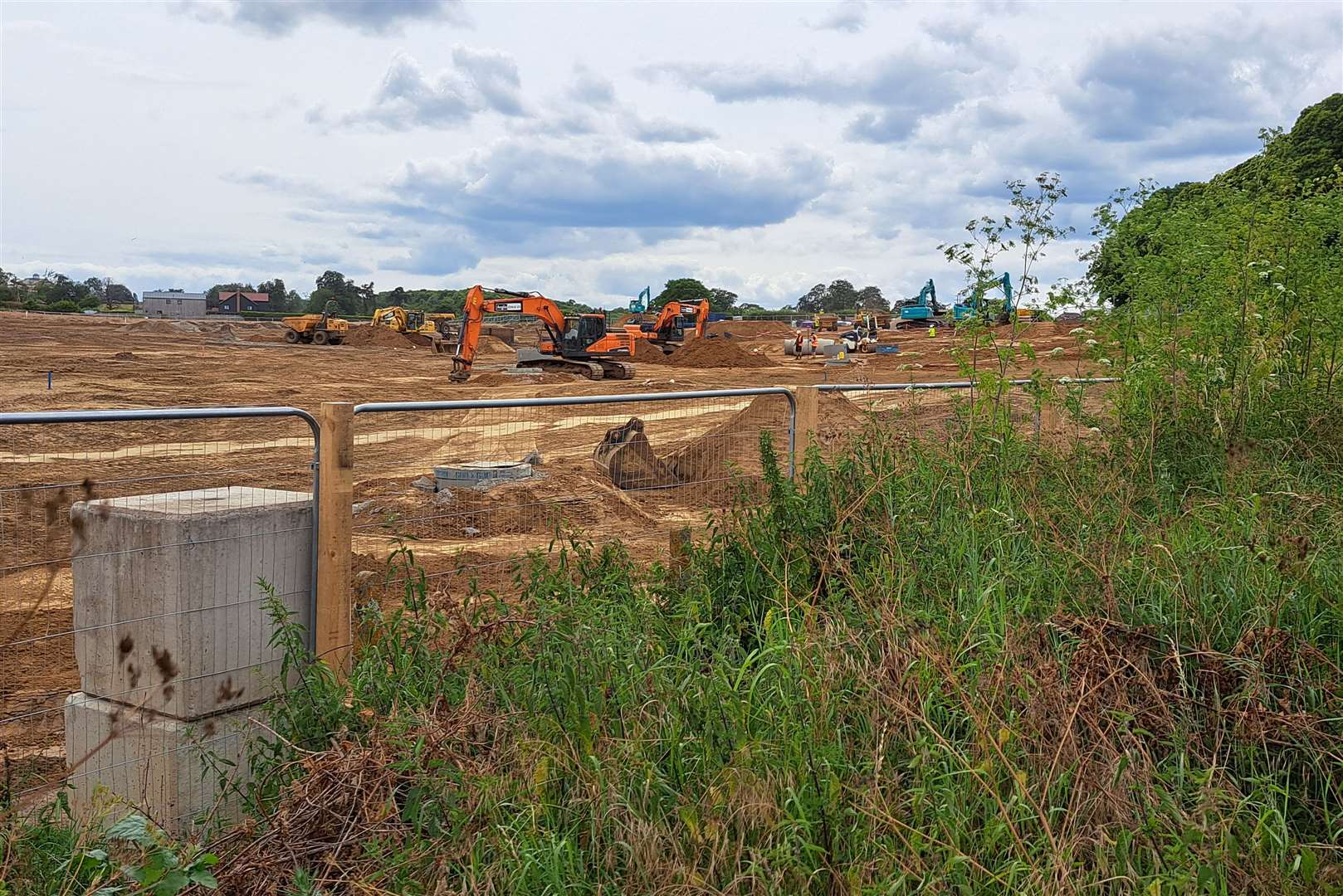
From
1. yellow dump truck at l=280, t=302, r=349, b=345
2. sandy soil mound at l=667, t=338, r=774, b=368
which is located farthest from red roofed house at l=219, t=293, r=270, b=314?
sandy soil mound at l=667, t=338, r=774, b=368

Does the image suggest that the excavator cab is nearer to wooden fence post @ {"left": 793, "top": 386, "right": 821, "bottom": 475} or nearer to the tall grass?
wooden fence post @ {"left": 793, "top": 386, "right": 821, "bottom": 475}

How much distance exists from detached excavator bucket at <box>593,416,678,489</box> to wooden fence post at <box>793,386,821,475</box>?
5568 millimetres

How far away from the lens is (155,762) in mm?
5059

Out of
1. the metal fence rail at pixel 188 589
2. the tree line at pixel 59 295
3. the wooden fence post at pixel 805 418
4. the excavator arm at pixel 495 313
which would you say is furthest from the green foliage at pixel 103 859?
Answer: the tree line at pixel 59 295

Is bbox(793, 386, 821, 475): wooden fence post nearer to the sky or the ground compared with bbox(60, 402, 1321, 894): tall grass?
nearer to the sky

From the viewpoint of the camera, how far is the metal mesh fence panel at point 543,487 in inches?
284

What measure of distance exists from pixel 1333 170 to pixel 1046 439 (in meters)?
5.04

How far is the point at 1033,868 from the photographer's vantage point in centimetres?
328

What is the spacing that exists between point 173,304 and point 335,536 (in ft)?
376

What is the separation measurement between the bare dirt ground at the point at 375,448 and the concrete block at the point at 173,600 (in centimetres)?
29

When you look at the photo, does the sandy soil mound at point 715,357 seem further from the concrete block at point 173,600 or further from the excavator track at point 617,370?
the concrete block at point 173,600

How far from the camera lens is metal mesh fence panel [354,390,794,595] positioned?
722cm

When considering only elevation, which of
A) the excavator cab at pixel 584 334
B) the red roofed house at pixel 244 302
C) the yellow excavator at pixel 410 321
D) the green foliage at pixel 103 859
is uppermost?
the red roofed house at pixel 244 302

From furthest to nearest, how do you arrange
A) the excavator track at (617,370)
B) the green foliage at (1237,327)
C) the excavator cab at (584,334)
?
the excavator track at (617,370)
the excavator cab at (584,334)
the green foliage at (1237,327)
